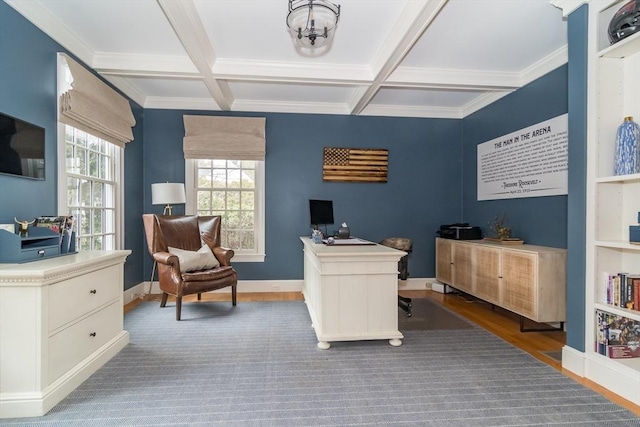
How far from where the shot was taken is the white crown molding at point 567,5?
7.10 ft

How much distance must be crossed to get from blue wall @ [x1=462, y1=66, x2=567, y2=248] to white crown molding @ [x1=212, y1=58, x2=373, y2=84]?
177cm

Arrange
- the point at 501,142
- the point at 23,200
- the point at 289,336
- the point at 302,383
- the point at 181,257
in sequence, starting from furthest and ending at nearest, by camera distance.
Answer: the point at 501,142 → the point at 181,257 → the point at 289,336 → the point at 23,200 → the point at 302,383

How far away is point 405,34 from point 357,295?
209 cm

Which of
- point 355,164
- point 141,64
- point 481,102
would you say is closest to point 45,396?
point 141,64

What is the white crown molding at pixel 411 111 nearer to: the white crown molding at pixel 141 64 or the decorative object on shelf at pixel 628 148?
the white crown molding at pixel 141 64

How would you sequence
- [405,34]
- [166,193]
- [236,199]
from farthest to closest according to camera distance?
[236,199] → [166,193] → [405,34]

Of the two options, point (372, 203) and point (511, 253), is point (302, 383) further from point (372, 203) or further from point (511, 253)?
point (372, 203)

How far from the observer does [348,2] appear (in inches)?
93.1

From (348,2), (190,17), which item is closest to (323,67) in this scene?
(348,2)

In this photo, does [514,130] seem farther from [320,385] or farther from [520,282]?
[320,385]

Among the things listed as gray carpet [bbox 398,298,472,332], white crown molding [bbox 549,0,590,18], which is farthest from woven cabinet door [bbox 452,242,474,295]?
Result: white crown molding [bbox 549,0,590,18]

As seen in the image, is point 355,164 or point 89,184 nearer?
point 89,184

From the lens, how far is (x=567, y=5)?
7.30 ft

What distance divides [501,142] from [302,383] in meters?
3.55
